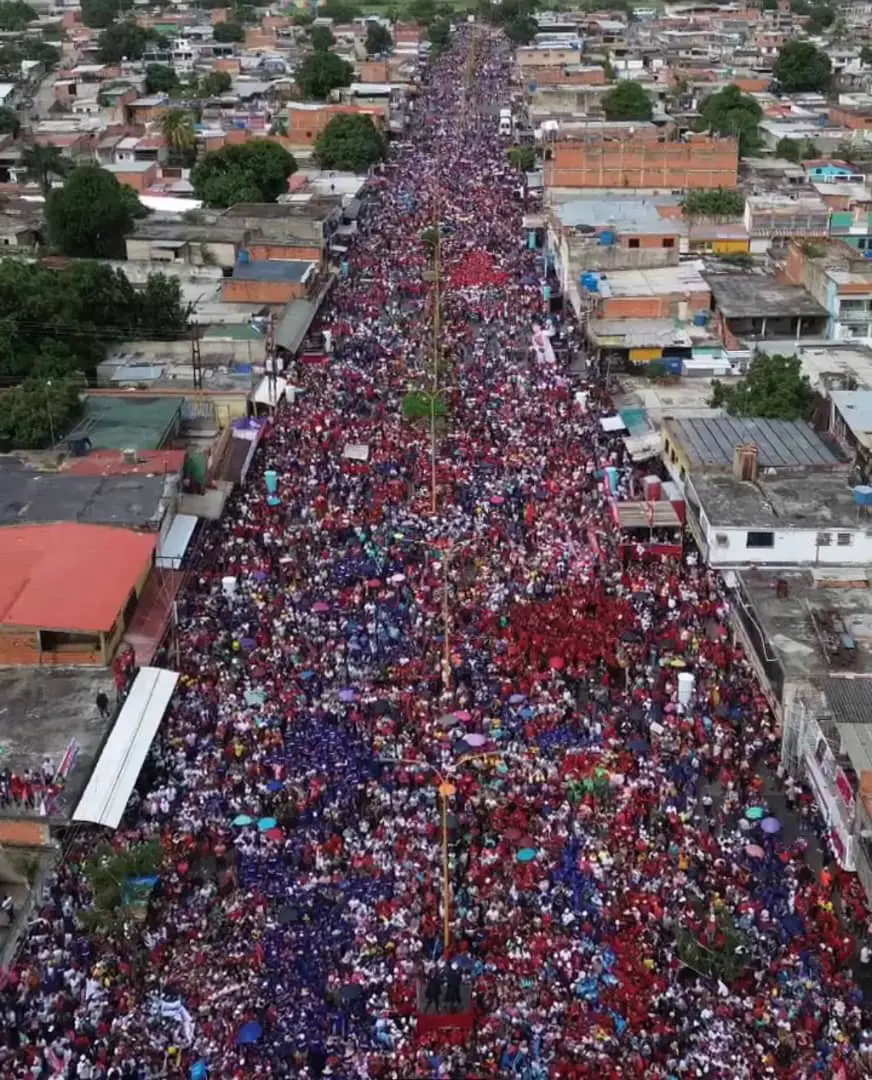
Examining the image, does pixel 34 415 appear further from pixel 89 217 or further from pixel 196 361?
pixel 89 217

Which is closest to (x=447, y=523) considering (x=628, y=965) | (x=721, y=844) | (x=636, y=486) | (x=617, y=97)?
(x=636, y=486)

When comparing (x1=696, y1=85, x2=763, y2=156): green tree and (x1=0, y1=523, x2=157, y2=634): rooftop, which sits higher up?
(x1=0, y1=523, x2=157, y2=634): rooftop

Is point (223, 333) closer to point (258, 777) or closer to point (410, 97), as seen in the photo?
point (258, 777)

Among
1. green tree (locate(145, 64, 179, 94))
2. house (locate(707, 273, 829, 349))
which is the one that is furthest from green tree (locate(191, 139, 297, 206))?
green tree (locate(145, 64, 179, 94))

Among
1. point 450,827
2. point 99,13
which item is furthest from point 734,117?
point 99,13

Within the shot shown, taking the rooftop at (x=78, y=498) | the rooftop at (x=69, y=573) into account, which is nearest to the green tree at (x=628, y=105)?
the rooftop at (x=78, y=498)

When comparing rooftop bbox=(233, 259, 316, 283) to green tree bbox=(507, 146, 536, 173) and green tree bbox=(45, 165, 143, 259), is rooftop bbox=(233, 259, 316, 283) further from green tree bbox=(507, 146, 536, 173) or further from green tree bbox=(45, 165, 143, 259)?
green tree bbox=(507, 146, 536, 173)

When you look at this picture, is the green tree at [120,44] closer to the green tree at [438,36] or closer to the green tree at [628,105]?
the green tree at [438,36]
